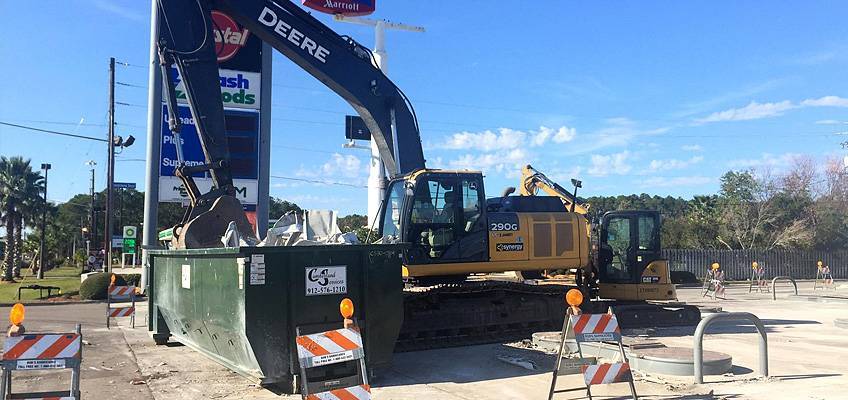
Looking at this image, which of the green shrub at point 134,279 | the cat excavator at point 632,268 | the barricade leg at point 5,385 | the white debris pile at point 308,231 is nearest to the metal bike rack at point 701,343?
the white debris pile at point 308,231

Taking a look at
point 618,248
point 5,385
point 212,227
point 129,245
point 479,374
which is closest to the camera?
point 5,385

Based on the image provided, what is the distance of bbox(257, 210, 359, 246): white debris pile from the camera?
25.3 ft

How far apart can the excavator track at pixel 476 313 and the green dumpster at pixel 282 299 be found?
2657 millimetres

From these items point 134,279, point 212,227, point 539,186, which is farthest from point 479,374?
point 134,279

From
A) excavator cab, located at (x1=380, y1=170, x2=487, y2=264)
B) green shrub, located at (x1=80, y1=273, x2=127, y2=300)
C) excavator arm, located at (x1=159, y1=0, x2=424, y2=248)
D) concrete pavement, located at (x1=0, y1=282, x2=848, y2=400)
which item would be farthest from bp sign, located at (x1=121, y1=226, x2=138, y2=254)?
excavator cab, located at (x1=380, y1=170, x2=487, y2=264)

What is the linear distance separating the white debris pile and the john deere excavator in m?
1.59

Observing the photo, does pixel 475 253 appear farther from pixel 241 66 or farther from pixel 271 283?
pixel 241 66

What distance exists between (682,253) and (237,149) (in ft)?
77.8

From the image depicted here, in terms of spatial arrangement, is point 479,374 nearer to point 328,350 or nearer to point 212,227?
point 328,350

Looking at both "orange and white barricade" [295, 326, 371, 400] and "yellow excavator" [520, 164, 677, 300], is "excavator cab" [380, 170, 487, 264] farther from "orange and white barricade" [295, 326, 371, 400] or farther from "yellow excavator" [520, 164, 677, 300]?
"orange and white barricade" [295, 326, 371, 400]

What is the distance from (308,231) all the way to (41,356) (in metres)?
3.34

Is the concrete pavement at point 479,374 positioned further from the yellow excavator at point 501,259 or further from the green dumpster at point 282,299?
the yellow excavator at point 501,259

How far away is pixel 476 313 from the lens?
11.3 meters

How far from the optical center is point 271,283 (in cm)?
702
